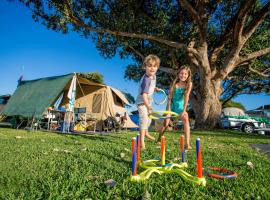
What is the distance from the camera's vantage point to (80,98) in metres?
14.6

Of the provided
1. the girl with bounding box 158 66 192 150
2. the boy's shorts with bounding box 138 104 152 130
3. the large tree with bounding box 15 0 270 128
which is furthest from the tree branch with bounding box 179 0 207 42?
the boy's shorts with bounding box 138 104 152 130

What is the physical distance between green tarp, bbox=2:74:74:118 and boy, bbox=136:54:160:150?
671cm

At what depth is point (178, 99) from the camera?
15.6 feet

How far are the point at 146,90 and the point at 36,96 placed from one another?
8.38 meters

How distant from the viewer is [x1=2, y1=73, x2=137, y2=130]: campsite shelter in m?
11.0

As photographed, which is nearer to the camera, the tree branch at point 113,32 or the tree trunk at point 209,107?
the tree branch at point 113,32

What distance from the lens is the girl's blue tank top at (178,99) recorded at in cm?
475

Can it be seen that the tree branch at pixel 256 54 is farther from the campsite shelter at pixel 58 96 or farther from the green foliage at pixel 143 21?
the campsite shelter at pixel 58 96

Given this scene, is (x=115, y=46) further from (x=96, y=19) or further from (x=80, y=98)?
(x=80, y=98)

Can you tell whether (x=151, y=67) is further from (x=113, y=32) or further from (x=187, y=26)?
(x=187, y=26)

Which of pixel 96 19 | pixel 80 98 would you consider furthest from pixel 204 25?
pixel 80 98

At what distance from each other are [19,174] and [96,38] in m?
14.3

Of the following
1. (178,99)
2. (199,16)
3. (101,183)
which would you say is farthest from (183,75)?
(199,16)

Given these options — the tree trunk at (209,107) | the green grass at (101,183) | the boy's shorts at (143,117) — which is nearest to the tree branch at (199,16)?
the tree trunk at (209,107)
